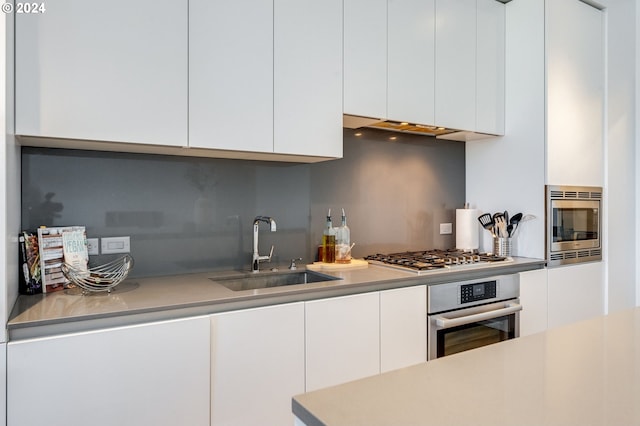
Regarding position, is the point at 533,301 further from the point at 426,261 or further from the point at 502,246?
the point at 426,261

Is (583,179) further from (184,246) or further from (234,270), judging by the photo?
(184,246)

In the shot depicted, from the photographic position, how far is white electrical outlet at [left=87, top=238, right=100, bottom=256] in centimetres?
192

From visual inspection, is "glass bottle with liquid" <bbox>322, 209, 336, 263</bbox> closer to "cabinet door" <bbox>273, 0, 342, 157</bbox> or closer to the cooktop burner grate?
the cooktop burner grate

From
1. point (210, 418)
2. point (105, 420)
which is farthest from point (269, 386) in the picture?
point (105, 420)

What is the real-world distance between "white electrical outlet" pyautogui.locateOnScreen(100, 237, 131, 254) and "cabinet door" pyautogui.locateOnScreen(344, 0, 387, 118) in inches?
50.7

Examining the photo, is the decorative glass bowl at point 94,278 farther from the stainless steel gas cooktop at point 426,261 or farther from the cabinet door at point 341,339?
the stainless steel gas cooktop at point 426,261

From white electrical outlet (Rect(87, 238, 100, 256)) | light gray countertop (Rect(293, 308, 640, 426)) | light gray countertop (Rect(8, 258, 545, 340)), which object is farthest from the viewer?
white electrical outlet (Rect(87, 238, 100, 256))

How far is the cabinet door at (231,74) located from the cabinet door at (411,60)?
Answer: 2.52 ft

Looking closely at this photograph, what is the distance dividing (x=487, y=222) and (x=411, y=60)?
130 cm

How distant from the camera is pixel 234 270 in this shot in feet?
7.43

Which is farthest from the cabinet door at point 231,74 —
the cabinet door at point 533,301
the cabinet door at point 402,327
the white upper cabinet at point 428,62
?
the cabinet door at point 533,301

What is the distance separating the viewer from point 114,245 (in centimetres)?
197

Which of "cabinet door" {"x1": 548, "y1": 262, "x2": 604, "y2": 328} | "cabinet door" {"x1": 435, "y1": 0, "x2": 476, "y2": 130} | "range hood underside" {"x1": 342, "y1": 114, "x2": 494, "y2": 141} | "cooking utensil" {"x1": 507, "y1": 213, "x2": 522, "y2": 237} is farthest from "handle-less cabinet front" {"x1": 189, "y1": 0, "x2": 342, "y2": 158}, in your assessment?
"cabinet door" {"x1": 548, "y1": 262, "x2": 604, "y2": 328}

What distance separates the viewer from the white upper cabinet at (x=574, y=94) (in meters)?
2.74
